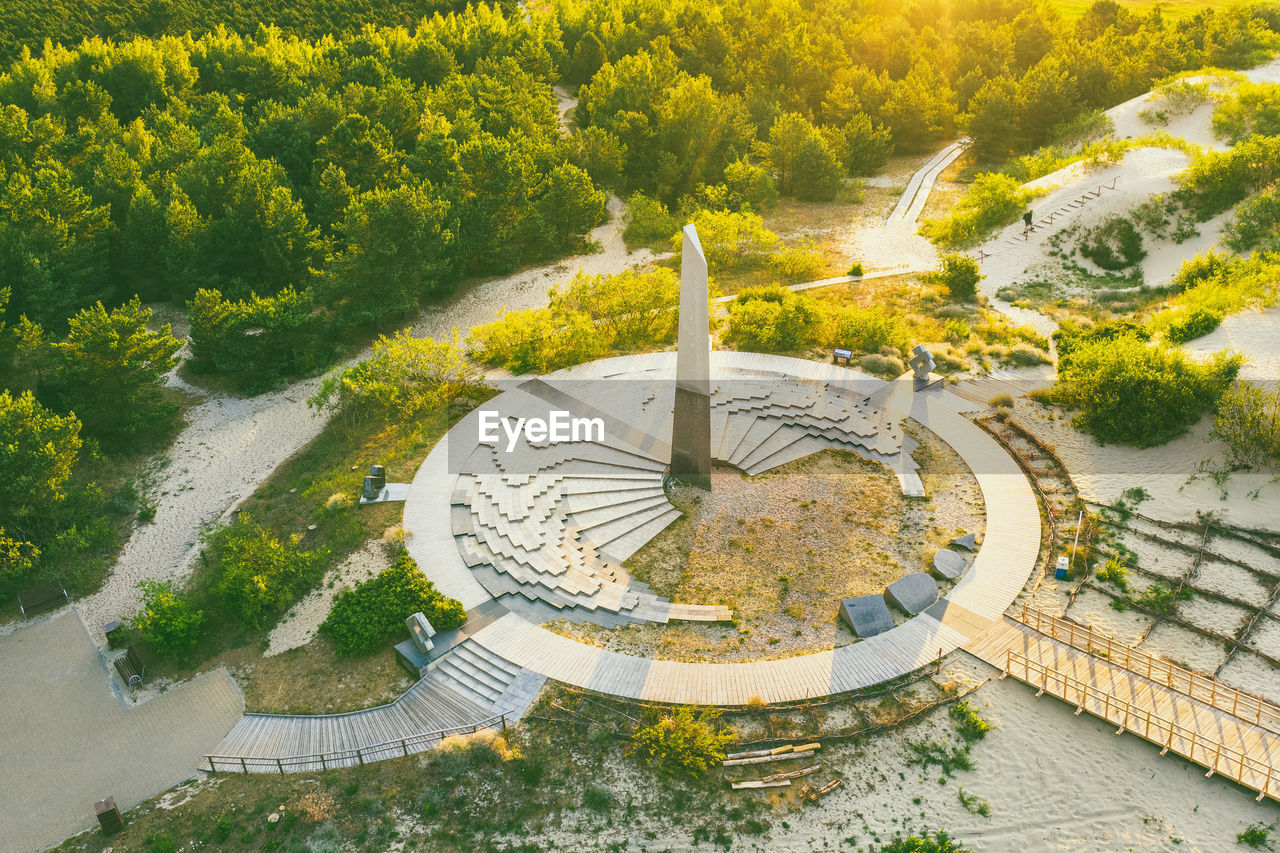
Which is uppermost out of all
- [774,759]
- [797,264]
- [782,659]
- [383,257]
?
[383,257]

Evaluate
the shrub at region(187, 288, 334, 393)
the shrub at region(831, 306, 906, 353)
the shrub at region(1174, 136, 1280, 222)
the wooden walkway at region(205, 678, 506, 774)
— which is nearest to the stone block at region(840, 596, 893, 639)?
the wooden walkway at region(205, 678, 506, 774)

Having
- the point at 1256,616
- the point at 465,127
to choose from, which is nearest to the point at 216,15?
the point at 465,127

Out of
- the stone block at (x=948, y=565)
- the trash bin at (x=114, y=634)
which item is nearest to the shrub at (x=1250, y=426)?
the stone block at (x=948, y=565)

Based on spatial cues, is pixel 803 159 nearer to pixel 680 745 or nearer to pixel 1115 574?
pixel 1115 574

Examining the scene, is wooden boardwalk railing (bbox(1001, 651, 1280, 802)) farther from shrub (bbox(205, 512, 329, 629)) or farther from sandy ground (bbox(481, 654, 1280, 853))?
shrub (bbox(205, 512, 329, 629))

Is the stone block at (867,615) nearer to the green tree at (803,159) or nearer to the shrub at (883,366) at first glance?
the shrub at (883,366)

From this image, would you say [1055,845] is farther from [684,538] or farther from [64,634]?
[64,634]

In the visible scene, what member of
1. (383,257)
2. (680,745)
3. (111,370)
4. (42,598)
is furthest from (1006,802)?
(111,370)
